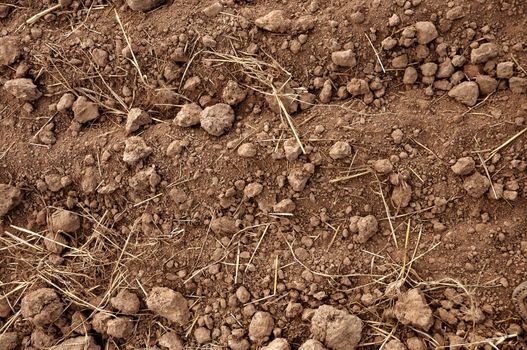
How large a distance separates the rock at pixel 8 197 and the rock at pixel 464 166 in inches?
Result: 71.5

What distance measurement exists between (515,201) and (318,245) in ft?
2.43

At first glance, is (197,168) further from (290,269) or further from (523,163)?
(523,163)

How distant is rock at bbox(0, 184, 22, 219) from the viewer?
226 cm

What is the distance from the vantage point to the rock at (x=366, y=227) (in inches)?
77.7

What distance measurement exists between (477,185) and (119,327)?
1.47 m

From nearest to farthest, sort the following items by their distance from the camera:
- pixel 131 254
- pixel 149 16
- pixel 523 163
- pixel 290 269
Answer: pixel 523 163 < pixel 290 269 < pixel 131 254 < pixel 149 16

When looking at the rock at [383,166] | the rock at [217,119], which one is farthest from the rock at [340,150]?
the rock at [217,119]

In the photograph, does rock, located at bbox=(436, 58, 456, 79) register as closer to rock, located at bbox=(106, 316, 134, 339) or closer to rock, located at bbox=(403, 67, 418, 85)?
rock, located at bbox=(403, 67, 418, 85)

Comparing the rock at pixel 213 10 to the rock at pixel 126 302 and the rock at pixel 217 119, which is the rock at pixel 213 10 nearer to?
the rock at pixel 217 119

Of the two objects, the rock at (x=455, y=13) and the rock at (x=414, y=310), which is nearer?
the rock at (x=414, y=310)

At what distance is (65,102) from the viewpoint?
2307mm

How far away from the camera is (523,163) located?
6.24 ft

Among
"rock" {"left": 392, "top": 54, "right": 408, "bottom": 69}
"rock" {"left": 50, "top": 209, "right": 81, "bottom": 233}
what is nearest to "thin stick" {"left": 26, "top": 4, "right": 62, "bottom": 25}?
"rock" {"left": 50, "top": 209, "right": 81, "bottom": 233}

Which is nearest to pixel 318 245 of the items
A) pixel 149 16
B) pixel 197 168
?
pixel 197 168
